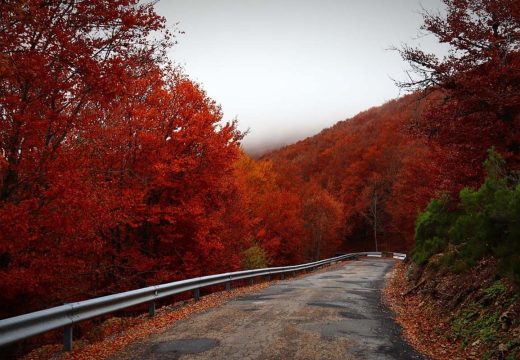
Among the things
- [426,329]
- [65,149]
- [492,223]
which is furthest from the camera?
[65,149]

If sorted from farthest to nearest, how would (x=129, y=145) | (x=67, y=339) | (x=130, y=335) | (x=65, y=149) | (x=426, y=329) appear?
(x=129, y=145) < (x=65, y=149) < (x=426, y=329) < (x=130, y=335) < (x=67, y=339)

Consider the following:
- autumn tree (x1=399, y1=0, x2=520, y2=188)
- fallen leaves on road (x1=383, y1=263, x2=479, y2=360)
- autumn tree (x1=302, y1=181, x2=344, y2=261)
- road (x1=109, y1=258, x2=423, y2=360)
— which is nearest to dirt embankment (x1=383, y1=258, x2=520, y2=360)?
fallen leaves on road (x1=383, y1=263, x2=479, y2=360)

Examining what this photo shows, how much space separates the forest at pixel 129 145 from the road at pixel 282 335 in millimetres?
2602

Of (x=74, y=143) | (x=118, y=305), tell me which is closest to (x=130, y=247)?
(x=74, y=143)

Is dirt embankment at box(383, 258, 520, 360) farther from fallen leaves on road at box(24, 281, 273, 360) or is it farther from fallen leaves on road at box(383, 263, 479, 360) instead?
fallen leaves on road at box(24, 281, 273, 360)

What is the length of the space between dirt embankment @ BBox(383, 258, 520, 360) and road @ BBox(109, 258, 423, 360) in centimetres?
52

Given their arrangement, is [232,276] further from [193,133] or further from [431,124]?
[431,124]

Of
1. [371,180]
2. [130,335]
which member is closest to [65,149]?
[130,335]

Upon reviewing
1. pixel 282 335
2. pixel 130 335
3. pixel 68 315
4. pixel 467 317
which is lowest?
pixel 467 317

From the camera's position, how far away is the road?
5.68m

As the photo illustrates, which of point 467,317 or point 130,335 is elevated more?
point 130,335

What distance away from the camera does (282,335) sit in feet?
22.0

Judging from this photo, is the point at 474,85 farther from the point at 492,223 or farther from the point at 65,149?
the point at 65,149

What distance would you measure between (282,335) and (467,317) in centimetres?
335
